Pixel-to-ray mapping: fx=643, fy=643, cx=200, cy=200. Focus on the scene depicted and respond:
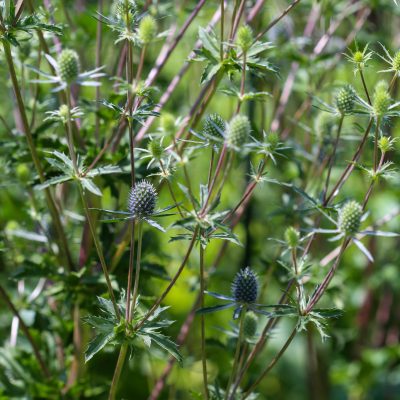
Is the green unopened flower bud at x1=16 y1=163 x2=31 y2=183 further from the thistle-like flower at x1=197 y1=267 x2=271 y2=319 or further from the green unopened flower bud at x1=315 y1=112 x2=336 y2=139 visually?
the green unopened flower bud at x1=315 y1=112 x2=336 y2=139

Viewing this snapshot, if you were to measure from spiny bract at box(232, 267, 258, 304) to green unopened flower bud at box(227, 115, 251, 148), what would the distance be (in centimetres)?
36

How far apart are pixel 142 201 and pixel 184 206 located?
1.53 feet

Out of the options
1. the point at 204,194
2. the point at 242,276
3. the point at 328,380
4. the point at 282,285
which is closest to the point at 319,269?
the point at 282,285

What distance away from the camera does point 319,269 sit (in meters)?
1.93

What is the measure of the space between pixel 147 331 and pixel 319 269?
805 mm

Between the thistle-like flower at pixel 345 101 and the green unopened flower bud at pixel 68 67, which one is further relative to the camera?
the thistle-like flower at pixel 345 101

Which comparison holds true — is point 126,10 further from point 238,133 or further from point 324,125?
point 324,125

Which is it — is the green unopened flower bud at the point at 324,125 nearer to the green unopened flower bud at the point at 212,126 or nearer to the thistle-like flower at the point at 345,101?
the thistle-like flower at the point at 345,101

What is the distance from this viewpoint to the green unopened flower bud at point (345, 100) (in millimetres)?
1331

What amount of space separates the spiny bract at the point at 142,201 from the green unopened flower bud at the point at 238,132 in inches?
9.2

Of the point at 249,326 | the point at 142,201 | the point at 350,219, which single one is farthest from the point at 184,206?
the point at 350,219

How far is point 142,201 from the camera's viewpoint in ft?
4.07

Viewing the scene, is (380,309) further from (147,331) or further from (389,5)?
(147,331)

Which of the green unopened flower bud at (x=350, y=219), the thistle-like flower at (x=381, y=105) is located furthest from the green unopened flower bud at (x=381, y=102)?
the green unopened flower bud at (x=350, y=219)
